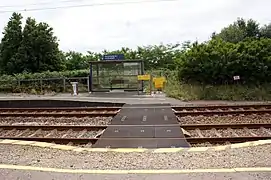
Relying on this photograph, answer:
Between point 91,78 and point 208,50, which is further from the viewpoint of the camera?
point 91,78

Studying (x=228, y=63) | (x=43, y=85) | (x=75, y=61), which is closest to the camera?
(x=228, y=63)

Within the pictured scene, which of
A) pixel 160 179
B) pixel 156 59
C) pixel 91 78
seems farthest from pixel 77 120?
pixel 156 59

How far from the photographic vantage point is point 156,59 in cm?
4891

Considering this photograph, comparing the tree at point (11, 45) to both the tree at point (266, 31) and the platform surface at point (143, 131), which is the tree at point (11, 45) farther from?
the tree at point (266, 31)

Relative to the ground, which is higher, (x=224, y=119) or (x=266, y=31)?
(x=266, y=31)

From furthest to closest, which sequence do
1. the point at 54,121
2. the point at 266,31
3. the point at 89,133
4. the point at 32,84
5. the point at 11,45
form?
the point at 266,31, the point at 11,45, the point at 32,84, the point at 54,121, the point at 89,133

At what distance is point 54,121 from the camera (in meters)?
15.1

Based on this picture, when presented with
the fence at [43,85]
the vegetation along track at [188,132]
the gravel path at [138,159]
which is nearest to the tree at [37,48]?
the fence at [43,85]

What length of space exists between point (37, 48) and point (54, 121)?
25.9m

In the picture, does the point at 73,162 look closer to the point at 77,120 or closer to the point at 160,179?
the point at 160,179

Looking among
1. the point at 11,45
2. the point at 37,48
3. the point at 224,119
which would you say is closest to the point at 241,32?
the point at 37,48

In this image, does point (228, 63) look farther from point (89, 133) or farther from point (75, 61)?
point (75, 61)

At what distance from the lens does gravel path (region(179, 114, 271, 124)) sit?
1398 cm

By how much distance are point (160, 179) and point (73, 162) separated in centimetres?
202
